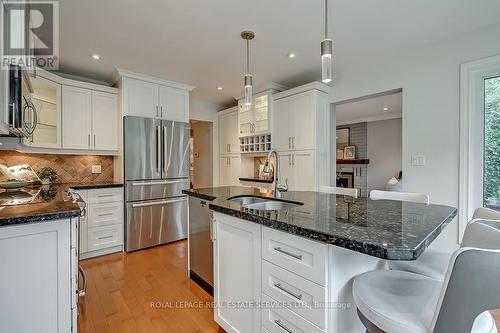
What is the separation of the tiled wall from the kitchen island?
297cm

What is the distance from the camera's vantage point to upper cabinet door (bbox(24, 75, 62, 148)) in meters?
2.75

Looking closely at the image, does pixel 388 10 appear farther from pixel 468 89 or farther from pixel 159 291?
pixel 159 291

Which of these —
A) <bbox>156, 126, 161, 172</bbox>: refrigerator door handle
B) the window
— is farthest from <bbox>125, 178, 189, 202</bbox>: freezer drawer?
the window

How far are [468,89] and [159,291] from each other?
12.0ft

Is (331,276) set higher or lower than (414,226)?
lower

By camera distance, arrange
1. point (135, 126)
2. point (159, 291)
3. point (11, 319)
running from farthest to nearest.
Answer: point (135, 126) → point (159, 291) → point (11, 319)

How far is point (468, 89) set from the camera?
2432mm

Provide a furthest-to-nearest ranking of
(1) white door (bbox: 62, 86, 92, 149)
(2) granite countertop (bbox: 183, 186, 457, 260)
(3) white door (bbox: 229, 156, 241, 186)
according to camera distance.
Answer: (3) white door (bbox: 229, 156, 241, 186), (1) white door (bbox: 62, 86, 92, 149), (2) granite countertop (bbox: 183, 186, 457, 260)

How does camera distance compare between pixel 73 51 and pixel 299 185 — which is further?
pixel 299 185

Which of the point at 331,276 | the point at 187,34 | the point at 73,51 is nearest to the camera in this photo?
the point at 331,276

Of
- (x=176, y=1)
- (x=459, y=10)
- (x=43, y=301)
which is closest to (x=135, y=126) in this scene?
(x=176, y=1)

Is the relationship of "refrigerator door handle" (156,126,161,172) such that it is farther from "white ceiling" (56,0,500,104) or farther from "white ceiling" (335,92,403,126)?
"white ceiling" (335,92,403,126)

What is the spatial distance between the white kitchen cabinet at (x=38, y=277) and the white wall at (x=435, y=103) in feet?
10.9

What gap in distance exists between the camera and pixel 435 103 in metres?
2.65
